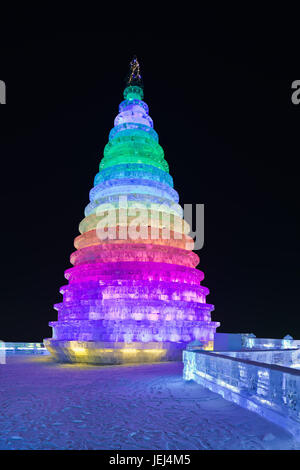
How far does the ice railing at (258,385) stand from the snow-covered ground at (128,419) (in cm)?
21

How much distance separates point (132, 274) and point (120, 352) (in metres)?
4.20

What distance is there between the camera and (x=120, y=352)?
1733 cm

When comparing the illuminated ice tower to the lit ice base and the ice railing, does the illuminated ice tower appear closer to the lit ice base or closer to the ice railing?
the lit ice base

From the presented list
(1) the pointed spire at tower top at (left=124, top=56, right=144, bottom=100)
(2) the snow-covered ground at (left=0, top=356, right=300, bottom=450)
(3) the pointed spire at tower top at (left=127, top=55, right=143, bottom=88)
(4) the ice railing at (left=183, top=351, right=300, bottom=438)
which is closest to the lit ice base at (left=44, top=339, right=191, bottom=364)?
(2) the snow-covered ground at (left=0, top=356, right=300, bottom=450)

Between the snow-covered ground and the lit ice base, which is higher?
the snow-covered ground

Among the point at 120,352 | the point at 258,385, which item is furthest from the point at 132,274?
the point at 258,385

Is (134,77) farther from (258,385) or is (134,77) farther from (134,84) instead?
(258,385)

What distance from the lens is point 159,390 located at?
32.0ft

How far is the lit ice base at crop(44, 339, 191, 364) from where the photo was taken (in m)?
17.3

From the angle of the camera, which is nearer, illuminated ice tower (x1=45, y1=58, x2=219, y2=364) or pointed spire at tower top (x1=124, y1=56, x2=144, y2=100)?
illuminated ice tower (x1=45, y1=58, x2=219, y2=364)

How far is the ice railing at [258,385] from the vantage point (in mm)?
5602

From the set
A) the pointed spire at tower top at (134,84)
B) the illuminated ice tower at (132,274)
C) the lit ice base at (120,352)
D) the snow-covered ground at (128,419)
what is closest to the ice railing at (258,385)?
the snow-covered ground at (128,419)

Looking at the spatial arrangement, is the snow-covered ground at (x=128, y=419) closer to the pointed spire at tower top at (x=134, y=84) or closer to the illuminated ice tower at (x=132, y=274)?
the illuminated ice tower at (x=132, y=274)

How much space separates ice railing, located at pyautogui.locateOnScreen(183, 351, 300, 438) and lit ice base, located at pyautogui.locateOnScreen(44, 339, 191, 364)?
756 cm
